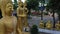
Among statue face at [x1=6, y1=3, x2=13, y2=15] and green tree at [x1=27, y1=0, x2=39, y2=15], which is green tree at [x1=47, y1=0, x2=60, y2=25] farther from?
statue face at [x1=6, y1=3, x2=13, y2=15]

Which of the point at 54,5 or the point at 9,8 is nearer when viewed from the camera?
the point at 9,8

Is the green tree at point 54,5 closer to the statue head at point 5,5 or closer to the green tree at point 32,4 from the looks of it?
the green tree at point 32,4

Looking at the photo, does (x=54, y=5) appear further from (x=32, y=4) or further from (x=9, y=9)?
(x=9, y=9)

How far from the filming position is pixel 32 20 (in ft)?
19.9

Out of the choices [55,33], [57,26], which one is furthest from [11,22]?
[57,26]

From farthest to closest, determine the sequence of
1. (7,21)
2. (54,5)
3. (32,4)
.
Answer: (54,5) → (32,4) → (7,21)

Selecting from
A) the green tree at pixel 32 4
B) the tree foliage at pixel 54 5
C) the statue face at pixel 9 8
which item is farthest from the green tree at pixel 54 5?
the statue face at pixel 9 8

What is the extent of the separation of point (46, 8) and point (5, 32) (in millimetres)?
4979

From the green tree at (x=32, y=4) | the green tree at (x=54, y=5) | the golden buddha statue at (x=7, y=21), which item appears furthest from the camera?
the green tree at (x=54, y=5)

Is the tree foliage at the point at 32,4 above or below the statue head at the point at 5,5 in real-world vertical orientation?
below

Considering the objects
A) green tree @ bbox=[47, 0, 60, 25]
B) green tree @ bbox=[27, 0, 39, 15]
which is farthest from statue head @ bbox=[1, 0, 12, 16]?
green tree @ bbox=[47, 0, 60, 25]

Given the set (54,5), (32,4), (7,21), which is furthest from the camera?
(54,5)

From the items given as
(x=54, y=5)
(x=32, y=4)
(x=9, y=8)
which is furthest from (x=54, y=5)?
(x=9, y=8)

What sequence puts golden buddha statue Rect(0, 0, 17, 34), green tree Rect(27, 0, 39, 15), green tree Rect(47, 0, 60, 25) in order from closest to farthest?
golden buddha statue Rect(0, 0, 17, 34), green tree Rect(27, 0, 39, 15), green tree Rect(47, 0, 60, 25)
